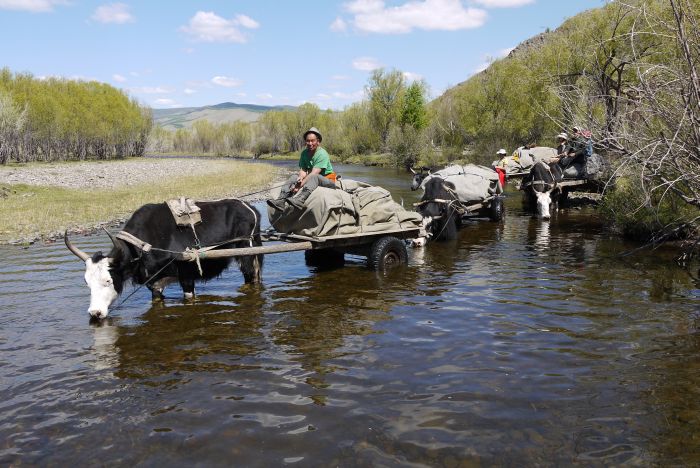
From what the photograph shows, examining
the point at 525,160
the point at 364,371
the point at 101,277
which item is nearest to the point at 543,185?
the point at 525,160

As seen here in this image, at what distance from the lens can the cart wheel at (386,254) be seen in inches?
383

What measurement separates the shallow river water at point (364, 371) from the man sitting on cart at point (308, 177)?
5.28 feet

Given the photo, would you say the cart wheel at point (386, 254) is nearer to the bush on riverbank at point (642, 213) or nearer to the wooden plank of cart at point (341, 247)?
the wooden plank of cart at point (341, 247)

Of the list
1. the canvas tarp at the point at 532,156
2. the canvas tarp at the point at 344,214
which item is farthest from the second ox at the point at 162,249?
the canvas tarp at the point at 532,156

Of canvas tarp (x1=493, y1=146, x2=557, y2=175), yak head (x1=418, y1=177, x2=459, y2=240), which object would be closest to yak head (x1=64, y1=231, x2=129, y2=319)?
yak head (x1=418, y1=177, x2=459, y2=240)

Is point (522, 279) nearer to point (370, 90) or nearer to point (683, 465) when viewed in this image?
point (683, 465)

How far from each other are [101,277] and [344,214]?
4138 millimetres

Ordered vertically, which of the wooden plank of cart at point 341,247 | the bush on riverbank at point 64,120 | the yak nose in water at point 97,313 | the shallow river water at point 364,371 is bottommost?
the shallow river water at point 364,371

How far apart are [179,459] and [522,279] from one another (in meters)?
7.14

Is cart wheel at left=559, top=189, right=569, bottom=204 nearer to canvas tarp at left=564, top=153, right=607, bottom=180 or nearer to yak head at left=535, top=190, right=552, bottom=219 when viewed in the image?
canvas tarp at left=564, top=153, right=607, bottom=180

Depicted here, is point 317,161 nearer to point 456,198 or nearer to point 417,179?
point 456,198

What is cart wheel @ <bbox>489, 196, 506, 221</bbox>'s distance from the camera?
618 inches

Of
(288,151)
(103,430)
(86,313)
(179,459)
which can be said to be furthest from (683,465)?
(288,151)

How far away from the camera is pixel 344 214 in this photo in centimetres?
925
